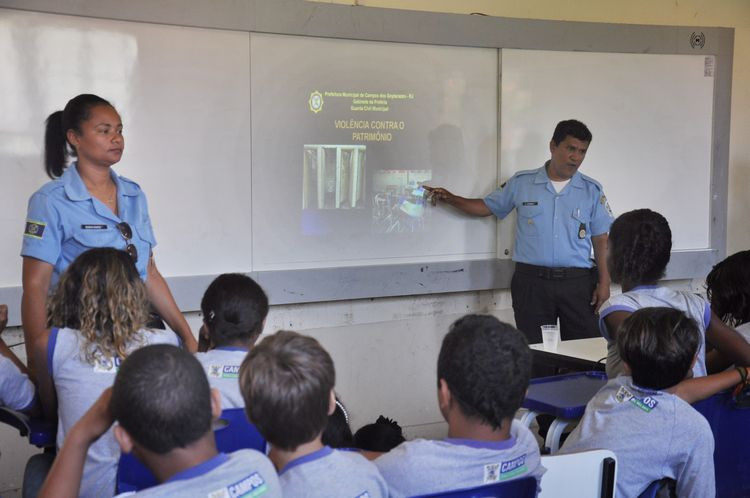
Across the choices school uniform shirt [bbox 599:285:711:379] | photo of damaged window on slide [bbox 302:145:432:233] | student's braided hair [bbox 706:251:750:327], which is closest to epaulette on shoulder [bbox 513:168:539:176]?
photo of damaged window on slide [bbox 302:145:432:233]

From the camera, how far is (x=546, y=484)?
1817 millimetres

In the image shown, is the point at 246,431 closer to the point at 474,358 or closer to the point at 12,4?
the point at 474,358

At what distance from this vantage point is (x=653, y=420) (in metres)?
2.05

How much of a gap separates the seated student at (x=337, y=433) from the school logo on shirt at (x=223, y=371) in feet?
0.90

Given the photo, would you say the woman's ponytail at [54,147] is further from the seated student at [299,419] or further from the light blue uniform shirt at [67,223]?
the seated student at [299,419]

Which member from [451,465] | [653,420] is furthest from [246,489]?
[653,420]

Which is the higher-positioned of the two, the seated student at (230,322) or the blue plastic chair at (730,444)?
the seated student at (230,322)

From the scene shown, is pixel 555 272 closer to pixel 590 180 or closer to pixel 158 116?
pixel 590 180

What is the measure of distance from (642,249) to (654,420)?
712 mm

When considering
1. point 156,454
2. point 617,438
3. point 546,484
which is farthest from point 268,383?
point 617,438

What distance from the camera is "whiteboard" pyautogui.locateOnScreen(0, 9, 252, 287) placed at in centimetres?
353

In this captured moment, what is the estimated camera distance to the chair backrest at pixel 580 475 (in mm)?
1819

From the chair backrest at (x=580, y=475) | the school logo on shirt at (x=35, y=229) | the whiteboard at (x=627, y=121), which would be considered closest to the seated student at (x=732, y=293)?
the chair backrest at (x=580, y=475)

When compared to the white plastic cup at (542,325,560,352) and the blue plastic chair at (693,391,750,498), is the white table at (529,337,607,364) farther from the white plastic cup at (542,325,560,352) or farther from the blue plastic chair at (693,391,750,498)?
the blue plastic chair at (693,391,750,498)
